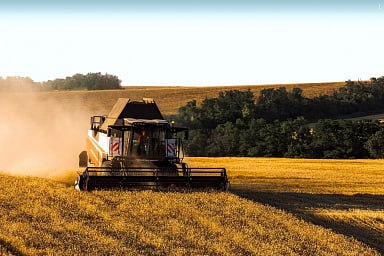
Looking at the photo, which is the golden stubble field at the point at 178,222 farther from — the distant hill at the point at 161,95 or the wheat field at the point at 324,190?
the distant hill at the point at 161,95

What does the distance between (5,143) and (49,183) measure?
35.2ft

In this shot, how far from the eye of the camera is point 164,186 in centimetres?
1720

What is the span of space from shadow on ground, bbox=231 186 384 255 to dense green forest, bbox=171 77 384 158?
75.0ft

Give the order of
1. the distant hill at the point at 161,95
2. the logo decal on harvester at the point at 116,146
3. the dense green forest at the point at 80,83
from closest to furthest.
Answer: the logo decal on harvester at the point at 116,146 < the distant hill at the point at 161,95 < the dense green forest at the point at 80,83

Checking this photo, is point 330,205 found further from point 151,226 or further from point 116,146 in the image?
point 151,226

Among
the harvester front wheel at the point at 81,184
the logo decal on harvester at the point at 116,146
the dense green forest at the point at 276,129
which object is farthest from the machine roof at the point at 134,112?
the dense green forest at the point at 276,129

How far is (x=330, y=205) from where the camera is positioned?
17828 mm

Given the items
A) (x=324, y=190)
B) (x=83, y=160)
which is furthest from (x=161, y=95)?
(x=324, y=190)

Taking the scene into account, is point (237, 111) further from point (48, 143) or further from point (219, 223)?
point (219, 223)

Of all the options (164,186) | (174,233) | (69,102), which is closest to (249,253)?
(174,233)

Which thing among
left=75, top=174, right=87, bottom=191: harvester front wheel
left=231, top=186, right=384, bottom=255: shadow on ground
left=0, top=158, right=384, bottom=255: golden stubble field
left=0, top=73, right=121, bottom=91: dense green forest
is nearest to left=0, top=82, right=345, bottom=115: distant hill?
left=0, top=73, right=121, bottom=91: dense green forest

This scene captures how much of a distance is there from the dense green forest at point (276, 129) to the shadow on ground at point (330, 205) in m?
22.8

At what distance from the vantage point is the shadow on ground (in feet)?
45.2

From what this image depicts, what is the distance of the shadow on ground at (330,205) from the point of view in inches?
542
